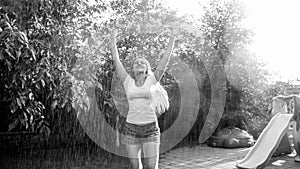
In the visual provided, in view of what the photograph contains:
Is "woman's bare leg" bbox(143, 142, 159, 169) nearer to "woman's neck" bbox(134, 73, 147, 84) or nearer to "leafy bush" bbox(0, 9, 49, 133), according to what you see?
"woman's neck" bbox(134, 73, 147, 84)

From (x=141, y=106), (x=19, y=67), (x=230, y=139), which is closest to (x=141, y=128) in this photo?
(x=141, y=106)

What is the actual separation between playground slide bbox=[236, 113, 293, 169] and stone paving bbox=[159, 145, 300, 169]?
193 millimetres

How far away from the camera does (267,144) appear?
5367 millimetres

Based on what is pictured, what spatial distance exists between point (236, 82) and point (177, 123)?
157cm

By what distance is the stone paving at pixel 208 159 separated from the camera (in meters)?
4.87

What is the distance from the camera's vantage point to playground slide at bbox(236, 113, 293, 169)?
4.91 metres

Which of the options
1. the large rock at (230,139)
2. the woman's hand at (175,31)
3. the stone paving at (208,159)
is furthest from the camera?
the large rock at (230,139)

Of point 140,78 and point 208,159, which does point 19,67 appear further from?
point 208,159

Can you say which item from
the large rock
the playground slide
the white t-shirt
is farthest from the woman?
the large rock

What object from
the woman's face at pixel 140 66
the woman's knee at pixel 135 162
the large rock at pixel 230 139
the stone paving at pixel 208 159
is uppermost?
the woman's face at pixel 140 66

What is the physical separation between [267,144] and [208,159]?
1.01 m

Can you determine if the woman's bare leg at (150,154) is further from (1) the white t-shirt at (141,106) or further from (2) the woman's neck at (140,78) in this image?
(2) the woman's neck at (140,78)

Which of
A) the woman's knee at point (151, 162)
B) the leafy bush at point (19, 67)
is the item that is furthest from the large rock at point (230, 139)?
the woman's knee at point (151, 162)

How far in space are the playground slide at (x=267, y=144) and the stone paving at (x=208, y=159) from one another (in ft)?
0.63
